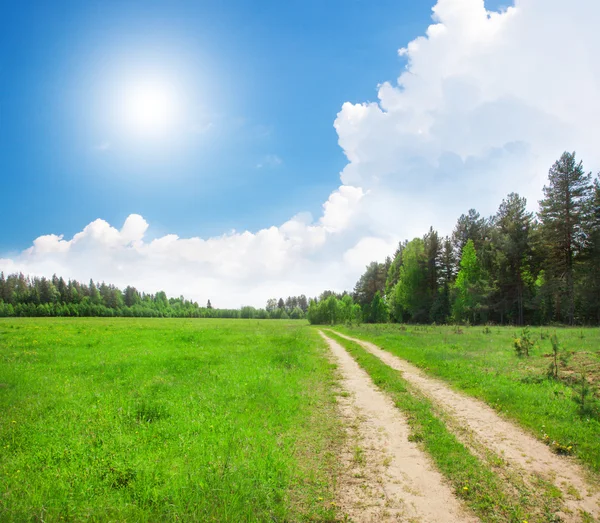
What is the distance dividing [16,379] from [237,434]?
11739 millimetres

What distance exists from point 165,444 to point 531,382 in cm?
1359

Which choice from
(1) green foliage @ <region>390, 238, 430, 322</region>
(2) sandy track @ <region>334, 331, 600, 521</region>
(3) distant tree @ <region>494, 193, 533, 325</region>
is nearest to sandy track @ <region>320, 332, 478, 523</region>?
(2) sandy track @ <region>334, 331, 600, 521</region>

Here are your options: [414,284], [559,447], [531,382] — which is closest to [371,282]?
[414,284]

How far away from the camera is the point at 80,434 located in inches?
317

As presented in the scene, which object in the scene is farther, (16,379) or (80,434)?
(16,379)

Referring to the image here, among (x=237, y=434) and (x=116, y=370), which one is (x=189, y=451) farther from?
(x=116, y=370)

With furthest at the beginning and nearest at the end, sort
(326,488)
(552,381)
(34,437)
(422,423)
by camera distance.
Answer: (552,381) < (422,423) < (34,437) < (326,488)

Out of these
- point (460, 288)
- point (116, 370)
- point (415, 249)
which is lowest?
point (116, 370)

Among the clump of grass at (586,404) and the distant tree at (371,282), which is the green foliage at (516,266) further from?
the clump of grass at (586,404)

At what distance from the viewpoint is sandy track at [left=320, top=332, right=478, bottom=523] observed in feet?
16.4

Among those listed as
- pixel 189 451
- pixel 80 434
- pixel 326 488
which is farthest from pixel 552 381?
pixel 80 434

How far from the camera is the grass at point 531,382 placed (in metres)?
7.68

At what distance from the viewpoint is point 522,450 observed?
7094mm

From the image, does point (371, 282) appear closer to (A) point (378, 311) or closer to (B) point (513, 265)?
(A) point (378, 311)
